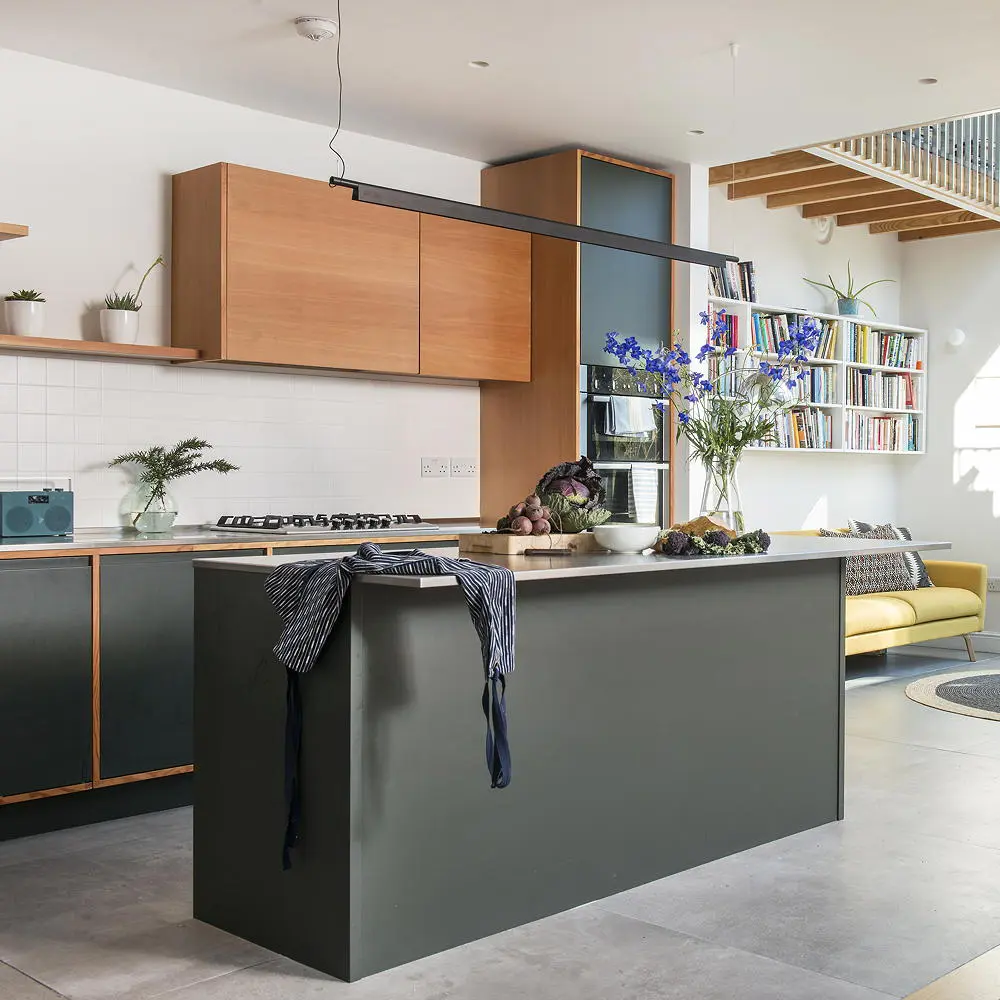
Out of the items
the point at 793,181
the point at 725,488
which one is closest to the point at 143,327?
the point at 725,488

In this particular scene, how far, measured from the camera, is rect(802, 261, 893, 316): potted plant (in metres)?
8.51

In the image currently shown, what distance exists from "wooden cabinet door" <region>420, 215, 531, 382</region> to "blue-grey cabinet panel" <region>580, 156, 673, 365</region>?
1.05 feet

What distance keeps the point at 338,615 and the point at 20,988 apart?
1.15 meters

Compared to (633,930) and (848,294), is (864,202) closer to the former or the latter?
(848,294)

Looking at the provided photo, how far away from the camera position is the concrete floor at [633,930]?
2.93 metres

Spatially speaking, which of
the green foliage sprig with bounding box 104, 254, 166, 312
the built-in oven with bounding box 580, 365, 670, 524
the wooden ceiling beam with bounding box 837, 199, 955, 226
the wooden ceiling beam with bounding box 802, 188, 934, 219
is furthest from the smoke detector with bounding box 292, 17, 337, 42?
the wooden ceiling beam with bounding box 837, 199, 955, 226

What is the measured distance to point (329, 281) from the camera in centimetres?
537

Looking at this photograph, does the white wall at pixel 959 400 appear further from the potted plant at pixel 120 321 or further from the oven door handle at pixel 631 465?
the potted plant at pixel 120 321

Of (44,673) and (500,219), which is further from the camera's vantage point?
(44,673)

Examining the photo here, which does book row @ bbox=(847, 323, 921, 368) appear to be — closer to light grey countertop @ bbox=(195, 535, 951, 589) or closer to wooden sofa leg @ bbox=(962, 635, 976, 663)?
wooden sofa leg @ bbox=(962, 635, 976, 663)

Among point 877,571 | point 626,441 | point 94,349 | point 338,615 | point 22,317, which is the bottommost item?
point 877,571

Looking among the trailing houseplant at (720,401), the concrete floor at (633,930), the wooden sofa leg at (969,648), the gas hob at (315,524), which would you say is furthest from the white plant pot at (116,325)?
the wooden sofa leg at (969,648)

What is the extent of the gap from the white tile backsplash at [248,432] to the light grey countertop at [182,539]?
0.28 metres

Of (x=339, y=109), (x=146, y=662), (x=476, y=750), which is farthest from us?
(x=339, y=109)
